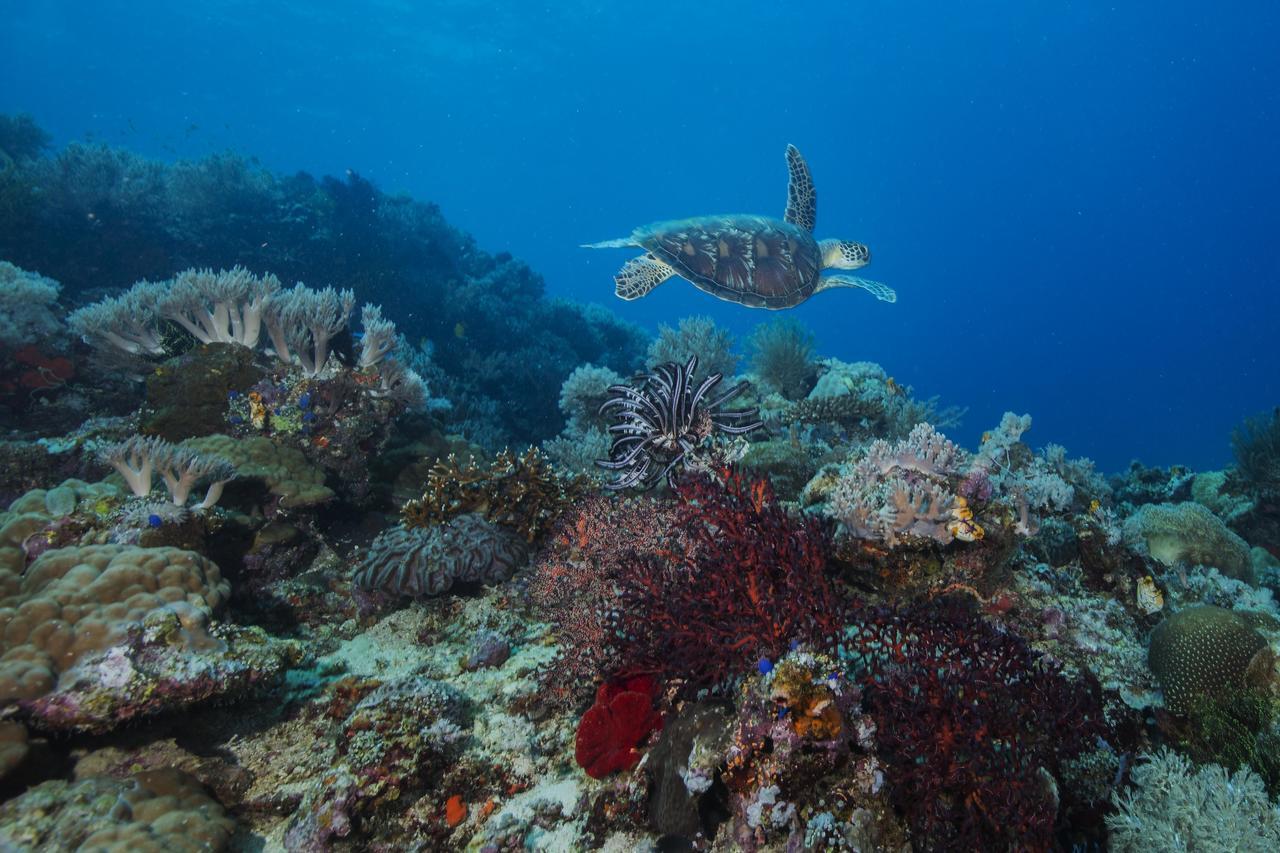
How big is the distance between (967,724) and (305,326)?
7950 mm

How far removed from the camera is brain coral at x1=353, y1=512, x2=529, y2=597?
16.1 ft

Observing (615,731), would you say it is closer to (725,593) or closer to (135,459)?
(725,593)

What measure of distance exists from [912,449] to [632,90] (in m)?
133

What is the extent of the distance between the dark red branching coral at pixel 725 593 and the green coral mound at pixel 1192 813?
144cm

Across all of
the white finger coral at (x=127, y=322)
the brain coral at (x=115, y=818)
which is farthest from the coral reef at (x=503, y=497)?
the white finger coral at (x=127, y=322)

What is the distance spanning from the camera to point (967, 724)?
93.6 inches

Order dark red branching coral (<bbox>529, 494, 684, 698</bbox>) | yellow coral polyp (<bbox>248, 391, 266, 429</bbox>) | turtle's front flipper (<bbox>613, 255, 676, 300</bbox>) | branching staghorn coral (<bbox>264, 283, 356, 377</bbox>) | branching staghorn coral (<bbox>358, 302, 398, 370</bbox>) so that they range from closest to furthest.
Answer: dark red branching coral (<bbox>529, 494, 684, 698</bbox>) → yellow coral polyp (<bbox>248, 391, 266, 429</bbox>) → branching staghorn coral (<bbox>264, 283, 356, 377</bbox>) → branching staghorn coral (<bbox>358, 302, 398, 370</bbox>) → turtle's front flipper (<bbox>613, 255, 676, 300</bbox>)

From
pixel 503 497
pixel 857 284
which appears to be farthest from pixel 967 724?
pixel 857 284

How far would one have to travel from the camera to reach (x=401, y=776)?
2836mm

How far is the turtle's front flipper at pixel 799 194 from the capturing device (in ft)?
35.4

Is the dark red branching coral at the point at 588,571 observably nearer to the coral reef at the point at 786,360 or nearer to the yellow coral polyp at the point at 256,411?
the yellow coral polyp at the point at 256,411

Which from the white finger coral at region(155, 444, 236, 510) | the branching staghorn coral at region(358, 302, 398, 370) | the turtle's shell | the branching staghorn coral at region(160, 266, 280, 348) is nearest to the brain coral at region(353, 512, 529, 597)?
the white finger coral at region(155, 444, 236, 510)

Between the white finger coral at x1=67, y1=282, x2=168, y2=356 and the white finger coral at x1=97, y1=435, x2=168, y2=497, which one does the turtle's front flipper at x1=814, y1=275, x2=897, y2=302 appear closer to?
the white finger coral at x1=97, y1=435, x2=168, y2=497

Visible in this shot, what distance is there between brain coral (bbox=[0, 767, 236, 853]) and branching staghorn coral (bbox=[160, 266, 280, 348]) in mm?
6063
